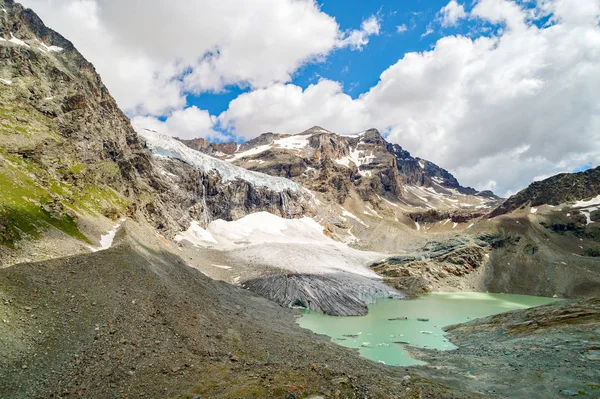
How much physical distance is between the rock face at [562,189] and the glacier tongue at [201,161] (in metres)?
108

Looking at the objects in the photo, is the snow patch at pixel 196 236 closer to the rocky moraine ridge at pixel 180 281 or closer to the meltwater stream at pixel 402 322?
the rocky moraine ridge at pixel 180 281

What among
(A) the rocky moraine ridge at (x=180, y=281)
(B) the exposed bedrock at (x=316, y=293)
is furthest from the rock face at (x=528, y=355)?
(B) the exposed bedrock at (x=316, y=293)

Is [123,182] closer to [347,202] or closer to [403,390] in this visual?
[403,390]

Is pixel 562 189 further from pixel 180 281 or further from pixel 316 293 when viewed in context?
pixel 180 281

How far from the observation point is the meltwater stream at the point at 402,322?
1052 inches

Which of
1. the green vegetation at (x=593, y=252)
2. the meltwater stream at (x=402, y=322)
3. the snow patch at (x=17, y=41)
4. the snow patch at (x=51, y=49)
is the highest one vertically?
the snow patch at (x=51, y=49)

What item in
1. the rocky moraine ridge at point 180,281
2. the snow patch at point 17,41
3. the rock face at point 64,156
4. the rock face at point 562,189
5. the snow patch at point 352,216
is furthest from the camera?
the snow patch at point 352,216

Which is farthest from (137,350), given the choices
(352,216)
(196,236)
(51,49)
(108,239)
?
(352,216)

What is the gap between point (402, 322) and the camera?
37.3 m

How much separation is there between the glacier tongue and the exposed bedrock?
7317 cm

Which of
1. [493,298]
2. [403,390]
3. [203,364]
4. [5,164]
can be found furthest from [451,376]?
[493,298]

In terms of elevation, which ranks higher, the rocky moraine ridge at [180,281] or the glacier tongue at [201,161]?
the glacier tongue at [201,161]

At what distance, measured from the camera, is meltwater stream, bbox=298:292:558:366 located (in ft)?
87.7

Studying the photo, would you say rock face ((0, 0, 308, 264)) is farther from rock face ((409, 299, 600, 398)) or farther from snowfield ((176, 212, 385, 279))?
rock face ((409, 299, 600, 398))
